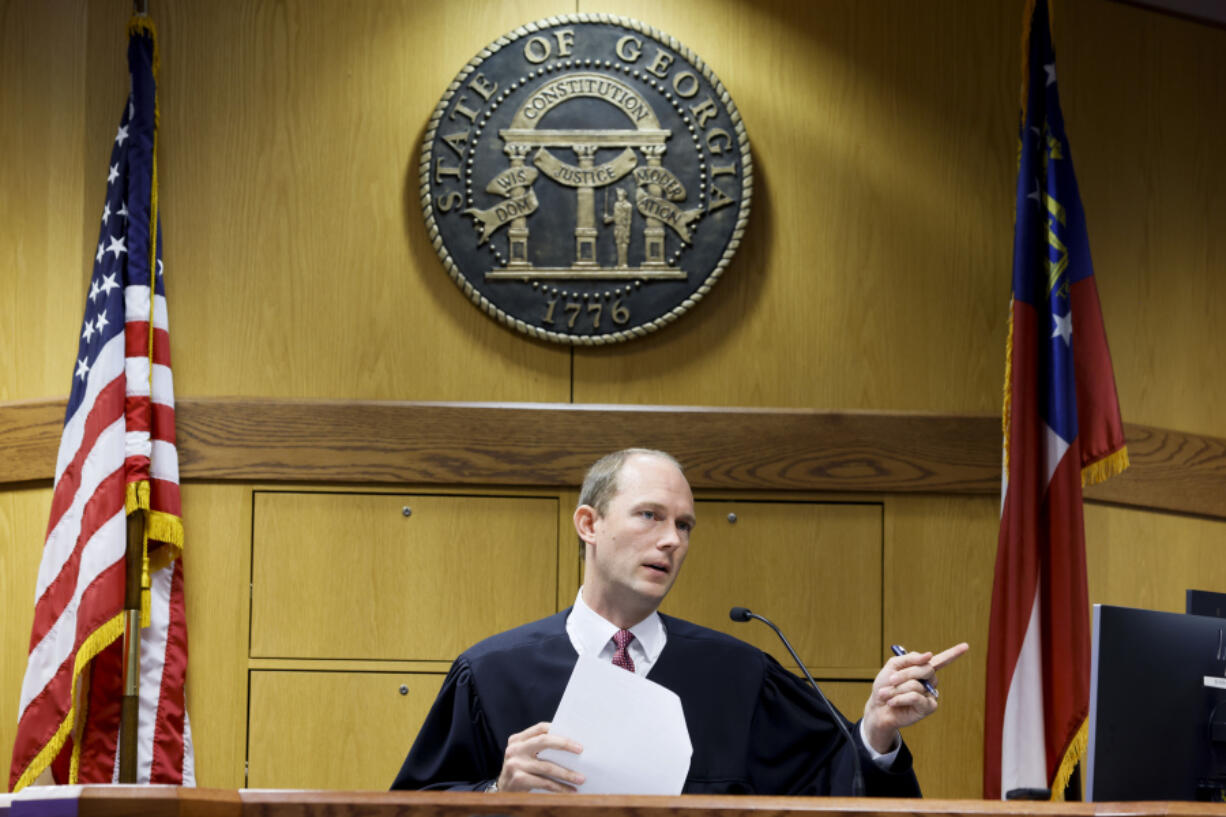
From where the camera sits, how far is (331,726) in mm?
3596

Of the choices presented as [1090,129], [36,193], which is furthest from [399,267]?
[1090,129]

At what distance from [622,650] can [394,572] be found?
1200mm

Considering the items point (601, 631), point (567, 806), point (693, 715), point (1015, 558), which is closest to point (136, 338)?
point (601, 631)

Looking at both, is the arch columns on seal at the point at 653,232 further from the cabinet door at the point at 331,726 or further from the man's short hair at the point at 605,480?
the cabinet door at the point at 331,726

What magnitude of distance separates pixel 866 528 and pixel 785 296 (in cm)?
73

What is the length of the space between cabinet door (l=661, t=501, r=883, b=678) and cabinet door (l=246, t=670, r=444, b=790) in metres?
0.83

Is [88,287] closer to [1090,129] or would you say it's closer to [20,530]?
[20,530]

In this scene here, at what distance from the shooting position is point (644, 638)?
2.68m

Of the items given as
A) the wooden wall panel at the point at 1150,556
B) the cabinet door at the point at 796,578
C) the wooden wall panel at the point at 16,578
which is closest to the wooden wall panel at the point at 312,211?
the wooden wall panel at the point at 16,578

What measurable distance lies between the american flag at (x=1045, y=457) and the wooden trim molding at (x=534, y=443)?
0.26m

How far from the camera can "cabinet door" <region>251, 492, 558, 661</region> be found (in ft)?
11.9

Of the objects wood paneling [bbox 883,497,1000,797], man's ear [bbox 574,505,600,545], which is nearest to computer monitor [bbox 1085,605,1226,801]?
man's ear [bbox 574,505,600,545]

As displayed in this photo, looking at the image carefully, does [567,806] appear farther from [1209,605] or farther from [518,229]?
[518,229]

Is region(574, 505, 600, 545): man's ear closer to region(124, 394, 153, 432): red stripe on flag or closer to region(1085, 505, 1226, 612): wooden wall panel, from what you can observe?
region(124, 394, 153, 432): red stripe on flag
